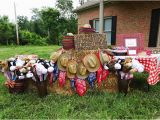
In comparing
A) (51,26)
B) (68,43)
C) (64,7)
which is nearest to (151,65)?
(68,43)

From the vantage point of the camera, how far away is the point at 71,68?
12.6ft

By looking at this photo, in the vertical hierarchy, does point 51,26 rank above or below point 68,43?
above

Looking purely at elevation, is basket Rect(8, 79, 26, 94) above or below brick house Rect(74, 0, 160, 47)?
below

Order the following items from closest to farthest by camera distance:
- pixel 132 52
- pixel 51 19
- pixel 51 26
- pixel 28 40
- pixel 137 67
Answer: pixel 137 67, pixel 132 52, pixel 51 19, pixel 28 40, pixel 51 26

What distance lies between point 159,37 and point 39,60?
4962mm

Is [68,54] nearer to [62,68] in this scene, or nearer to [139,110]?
[62,68]

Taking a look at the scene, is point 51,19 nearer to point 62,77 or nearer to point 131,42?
point 131,42

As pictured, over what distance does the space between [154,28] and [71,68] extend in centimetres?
497

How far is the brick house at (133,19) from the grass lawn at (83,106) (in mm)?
4372

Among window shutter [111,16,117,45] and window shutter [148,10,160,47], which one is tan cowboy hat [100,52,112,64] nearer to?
window shutter [148,10,160,47]

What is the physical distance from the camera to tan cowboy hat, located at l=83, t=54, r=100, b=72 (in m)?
3.87

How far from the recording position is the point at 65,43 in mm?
4016

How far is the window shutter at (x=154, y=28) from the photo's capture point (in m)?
7.74

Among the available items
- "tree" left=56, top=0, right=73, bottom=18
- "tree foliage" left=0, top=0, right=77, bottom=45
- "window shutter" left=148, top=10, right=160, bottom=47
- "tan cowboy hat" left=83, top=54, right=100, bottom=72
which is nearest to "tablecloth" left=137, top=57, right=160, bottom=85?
"tan cowboy hat" left=83, top=54, right=100, bottom=72
